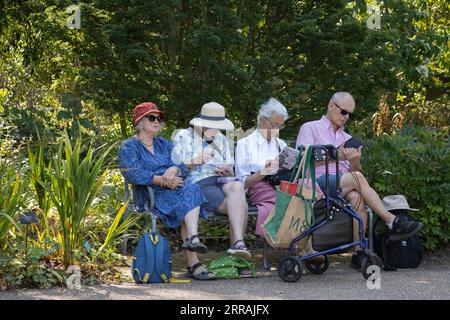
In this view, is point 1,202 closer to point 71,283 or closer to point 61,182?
point 61,182

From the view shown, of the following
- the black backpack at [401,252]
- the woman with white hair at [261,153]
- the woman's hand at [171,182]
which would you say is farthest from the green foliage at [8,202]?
the black backpack at [401,252]

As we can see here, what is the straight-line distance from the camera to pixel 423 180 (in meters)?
6.68

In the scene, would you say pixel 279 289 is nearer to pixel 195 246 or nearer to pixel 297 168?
pixel 195 246

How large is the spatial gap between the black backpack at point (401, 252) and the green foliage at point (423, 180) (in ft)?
0.93

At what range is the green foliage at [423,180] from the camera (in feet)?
21.8

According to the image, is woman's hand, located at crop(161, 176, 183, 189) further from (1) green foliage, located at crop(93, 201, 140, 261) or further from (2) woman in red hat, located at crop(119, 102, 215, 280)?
(1) green foliage, located at crop(93, 201, 140, 261)

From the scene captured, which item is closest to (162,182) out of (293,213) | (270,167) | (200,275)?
(200,275)

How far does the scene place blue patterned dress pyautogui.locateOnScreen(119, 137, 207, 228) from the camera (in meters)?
6.14

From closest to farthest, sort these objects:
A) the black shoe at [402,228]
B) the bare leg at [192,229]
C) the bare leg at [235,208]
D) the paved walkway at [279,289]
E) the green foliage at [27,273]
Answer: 1. the paved walkway at [279,289]
2. the green foliage at [27,273]
3. the bare leg at [192,229]
4. the bare leg at [235,208]
5. the black shoe at [402,228]

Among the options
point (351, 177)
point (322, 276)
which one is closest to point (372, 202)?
point (351, 177)

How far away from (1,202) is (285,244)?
6.78 ft

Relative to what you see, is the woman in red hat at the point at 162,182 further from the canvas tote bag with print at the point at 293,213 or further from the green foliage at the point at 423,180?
the green foliage at the point at 423,180

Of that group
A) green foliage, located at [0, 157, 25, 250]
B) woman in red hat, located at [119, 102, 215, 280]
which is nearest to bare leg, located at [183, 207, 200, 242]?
woman in red hat, located at [119, 102, 215, 280]

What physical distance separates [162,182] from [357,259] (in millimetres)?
1605
